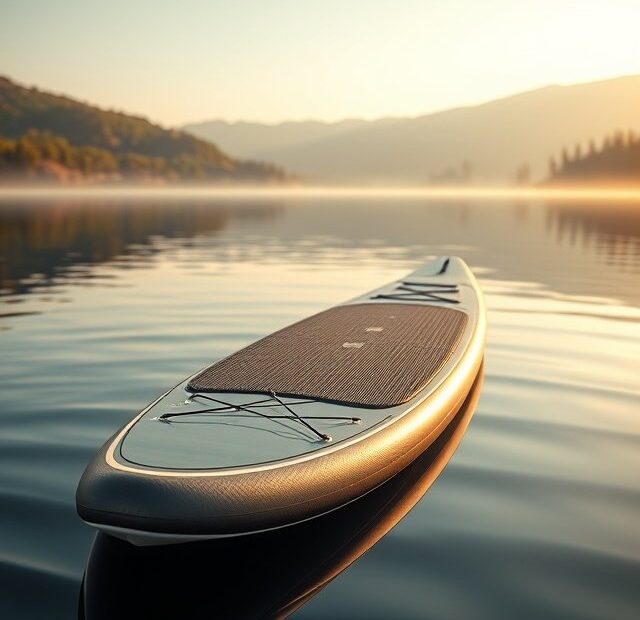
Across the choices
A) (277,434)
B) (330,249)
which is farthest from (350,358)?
(330,249)

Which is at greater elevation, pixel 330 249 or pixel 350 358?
pixel 350 358

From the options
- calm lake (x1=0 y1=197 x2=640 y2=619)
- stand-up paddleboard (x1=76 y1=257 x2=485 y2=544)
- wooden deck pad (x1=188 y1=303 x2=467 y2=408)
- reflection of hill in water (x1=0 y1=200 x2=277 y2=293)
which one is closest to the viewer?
stand-up paddleboard (x1=76 y1=257 x2=485 y2=544)

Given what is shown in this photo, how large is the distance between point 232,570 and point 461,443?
3108mm

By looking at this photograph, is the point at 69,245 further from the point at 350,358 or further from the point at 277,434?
the point at 277,434

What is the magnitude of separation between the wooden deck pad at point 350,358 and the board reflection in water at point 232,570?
1005 mm

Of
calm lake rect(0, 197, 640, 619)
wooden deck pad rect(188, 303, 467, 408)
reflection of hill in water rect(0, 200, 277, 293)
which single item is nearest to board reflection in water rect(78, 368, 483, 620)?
calm lake rect(0, 197, 640, 619)

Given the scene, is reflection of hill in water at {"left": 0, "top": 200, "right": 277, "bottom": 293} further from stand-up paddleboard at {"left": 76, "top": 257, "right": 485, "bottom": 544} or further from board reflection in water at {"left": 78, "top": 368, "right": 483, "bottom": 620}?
board reflection in water at {"left": 78, "top": 368, "right": 483, "bottom": 620}

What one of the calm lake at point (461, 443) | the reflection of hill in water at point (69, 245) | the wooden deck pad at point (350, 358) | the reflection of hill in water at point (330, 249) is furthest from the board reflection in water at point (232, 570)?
the reflection of hill in water at point (69, 245)

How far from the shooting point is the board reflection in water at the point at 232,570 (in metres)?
4.49

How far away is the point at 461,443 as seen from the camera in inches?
288

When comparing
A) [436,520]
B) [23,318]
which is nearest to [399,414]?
[436,520]

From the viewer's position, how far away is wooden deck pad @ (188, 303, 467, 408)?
6.27 m

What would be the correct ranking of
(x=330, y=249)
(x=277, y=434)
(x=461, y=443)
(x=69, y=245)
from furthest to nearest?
(x=69, y=245) → (x=330, y=249) → (x=461, y=443) → (x=277, y=434)

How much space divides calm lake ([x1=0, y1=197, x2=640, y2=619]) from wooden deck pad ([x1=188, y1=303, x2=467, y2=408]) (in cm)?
84
